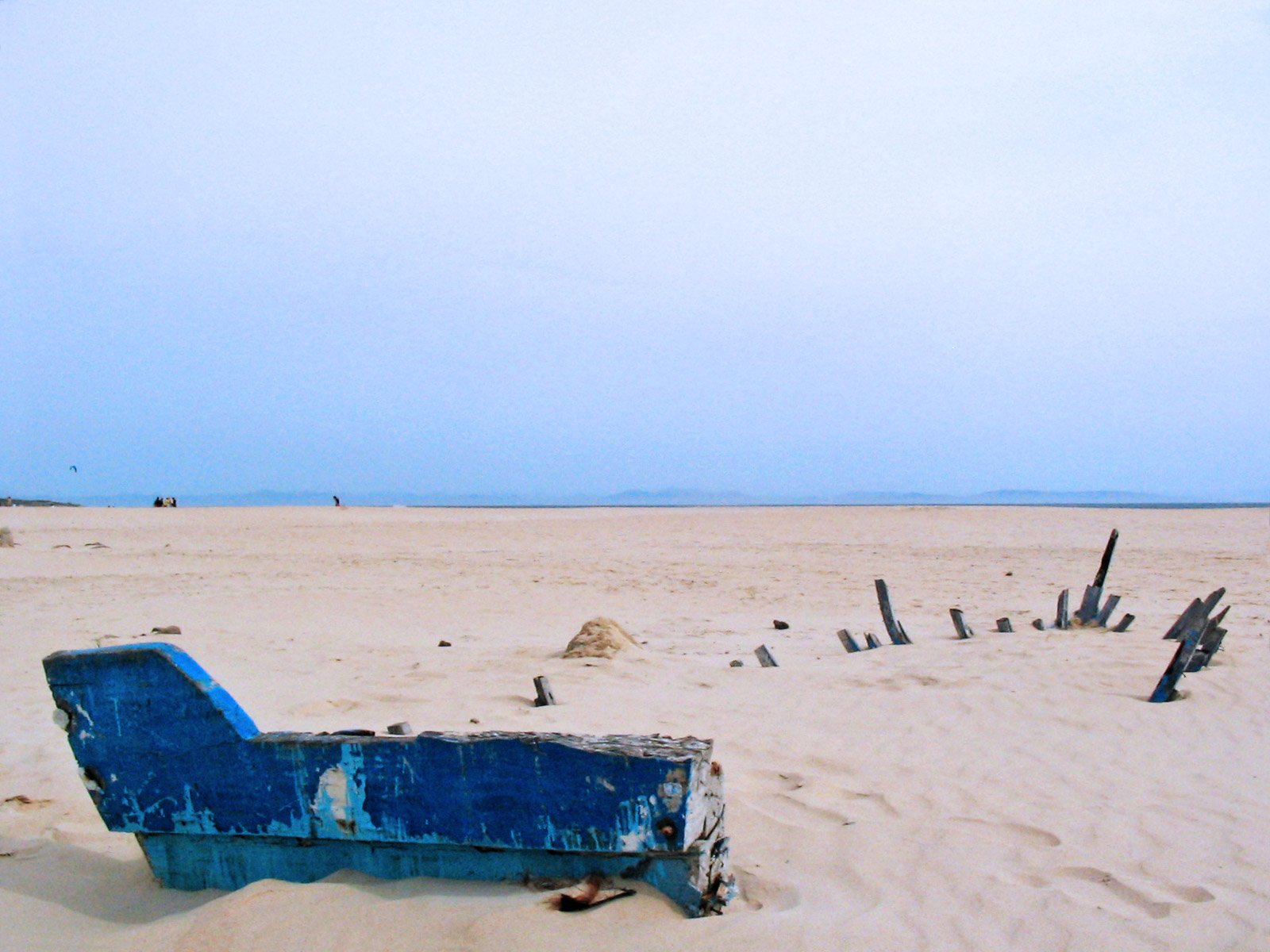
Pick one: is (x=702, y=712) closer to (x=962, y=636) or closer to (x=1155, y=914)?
(x=1155, y=914)

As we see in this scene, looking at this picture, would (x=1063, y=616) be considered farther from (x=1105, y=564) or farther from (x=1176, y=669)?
(x=1176, y=669)

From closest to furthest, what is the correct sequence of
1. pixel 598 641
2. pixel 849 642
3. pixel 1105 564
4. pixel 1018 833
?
1. pixel 1018 833
2. pixel 598 641
3. pixel 849 642
4. pixel 1105 564

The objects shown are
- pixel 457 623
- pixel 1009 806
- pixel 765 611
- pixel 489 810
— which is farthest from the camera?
pixel 765 611

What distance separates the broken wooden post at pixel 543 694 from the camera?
6.61m

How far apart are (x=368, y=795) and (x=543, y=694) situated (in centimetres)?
340

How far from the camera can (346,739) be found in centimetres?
330

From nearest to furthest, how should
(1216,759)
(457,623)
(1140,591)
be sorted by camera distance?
(1216,759), (457,623), (1140,591)

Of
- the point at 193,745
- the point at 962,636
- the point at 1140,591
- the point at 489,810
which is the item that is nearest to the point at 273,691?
the point at 193,745

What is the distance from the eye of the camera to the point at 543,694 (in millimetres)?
6625

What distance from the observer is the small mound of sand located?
8594mm

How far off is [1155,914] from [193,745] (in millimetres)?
3443

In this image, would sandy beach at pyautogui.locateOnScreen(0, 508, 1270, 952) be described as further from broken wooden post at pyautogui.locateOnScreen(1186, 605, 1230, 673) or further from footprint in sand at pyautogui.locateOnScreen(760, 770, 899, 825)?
broken wooden post at pyautogui.locateOnScreen(1186, 605, 1230, 673)

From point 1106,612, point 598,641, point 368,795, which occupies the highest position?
point 368,795

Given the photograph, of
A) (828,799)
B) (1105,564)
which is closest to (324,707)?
(828,799)
